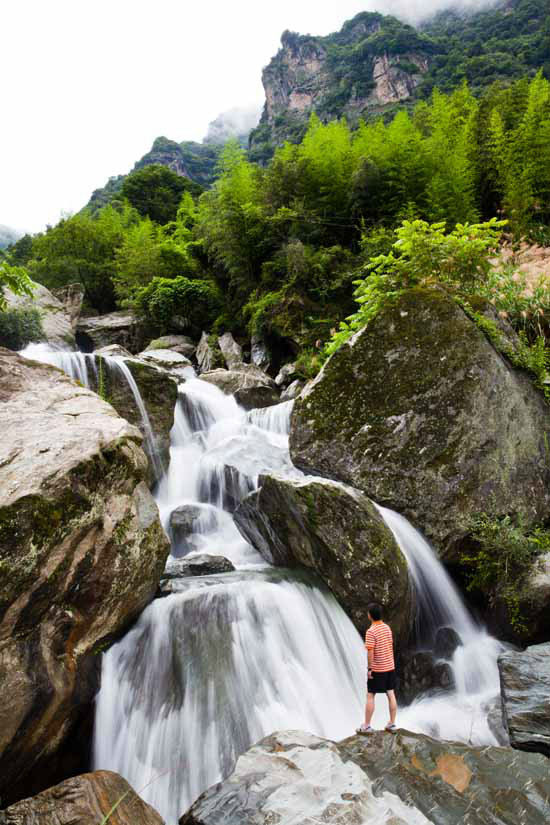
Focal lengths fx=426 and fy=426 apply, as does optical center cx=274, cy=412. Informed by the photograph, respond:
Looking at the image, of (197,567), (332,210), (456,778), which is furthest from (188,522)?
(332,210)

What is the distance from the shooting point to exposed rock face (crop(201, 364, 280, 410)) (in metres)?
12.4

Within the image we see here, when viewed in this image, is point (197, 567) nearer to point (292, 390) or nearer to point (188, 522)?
point (188, 522)

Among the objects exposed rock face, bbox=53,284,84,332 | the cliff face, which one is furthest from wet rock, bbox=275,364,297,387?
the cliff face

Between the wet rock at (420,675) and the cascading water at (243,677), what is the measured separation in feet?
0.36

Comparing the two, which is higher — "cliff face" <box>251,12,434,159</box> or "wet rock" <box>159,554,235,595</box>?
"cliff face" <box>251,12,434,159</box>

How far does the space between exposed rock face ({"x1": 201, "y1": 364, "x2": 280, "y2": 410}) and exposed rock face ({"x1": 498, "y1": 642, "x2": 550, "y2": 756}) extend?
9096 mm

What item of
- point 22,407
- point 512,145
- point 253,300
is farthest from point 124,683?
point 512,145

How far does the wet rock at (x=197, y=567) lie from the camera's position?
5555 millimetres

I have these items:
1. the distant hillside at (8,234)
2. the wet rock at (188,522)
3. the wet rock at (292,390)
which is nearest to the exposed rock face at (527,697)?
the wet rock at (188,522)

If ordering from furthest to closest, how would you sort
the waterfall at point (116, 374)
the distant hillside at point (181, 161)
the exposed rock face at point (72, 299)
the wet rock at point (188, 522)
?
the distant hillside at point (181, 161)
the exposed rock face at point (72, 299)
the waterfall at point (116, 374)
the wet rock at point (188, 522)

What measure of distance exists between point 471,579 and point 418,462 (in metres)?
1.64

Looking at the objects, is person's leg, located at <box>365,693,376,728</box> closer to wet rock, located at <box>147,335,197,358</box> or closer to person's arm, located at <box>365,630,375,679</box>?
person's arm, located at <box>365,630,375,679</box>

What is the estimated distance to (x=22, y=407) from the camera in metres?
4.62

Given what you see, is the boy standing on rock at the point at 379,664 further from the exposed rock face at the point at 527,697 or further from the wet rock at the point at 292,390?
the wet rock at the point at 292,390
